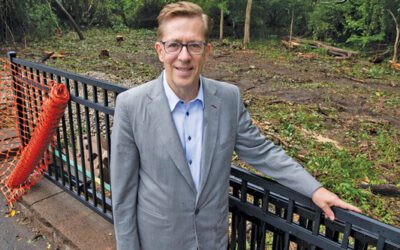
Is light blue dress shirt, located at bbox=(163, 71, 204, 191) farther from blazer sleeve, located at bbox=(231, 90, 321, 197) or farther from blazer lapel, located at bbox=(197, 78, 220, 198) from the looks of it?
blazer sleeve, located at bbox=(231, 90, 321, 197)

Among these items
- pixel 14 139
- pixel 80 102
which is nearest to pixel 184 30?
pixel 80 102

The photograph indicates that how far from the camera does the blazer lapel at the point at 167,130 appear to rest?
5.44 feet

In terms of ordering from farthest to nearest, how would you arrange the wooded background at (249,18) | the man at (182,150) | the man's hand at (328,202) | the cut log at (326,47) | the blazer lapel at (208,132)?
the cut log at (326,47)
the wooded background at (249,18)
the blazer lapel at (208,132)
the man at (182,150)
the man's hand at (328,202)

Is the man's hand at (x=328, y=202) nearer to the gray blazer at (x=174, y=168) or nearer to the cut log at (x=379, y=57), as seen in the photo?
the gray blazer at (x=174, y=168)

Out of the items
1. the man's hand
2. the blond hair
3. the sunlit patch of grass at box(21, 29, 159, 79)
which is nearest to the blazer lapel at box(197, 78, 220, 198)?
the blond hair

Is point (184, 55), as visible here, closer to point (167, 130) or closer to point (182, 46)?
point (182, 46)

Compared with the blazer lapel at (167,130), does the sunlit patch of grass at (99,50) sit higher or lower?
lower

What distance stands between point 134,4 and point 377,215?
22696mm

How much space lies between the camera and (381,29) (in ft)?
54.9

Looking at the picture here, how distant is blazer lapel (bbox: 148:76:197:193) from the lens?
166cm

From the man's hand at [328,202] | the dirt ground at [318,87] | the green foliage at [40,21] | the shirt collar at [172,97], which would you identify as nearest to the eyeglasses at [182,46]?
the shirt collar at [172,97]

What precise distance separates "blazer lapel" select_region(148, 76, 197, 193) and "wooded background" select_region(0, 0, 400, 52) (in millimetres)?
13750

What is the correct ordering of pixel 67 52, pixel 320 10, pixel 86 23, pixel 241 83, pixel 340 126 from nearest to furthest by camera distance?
pixel 340 126 → pixel 241 83 → pixel 67 52 → pixel 320 10 → pixel 86 23

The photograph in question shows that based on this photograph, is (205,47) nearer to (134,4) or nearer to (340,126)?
(340,126)
